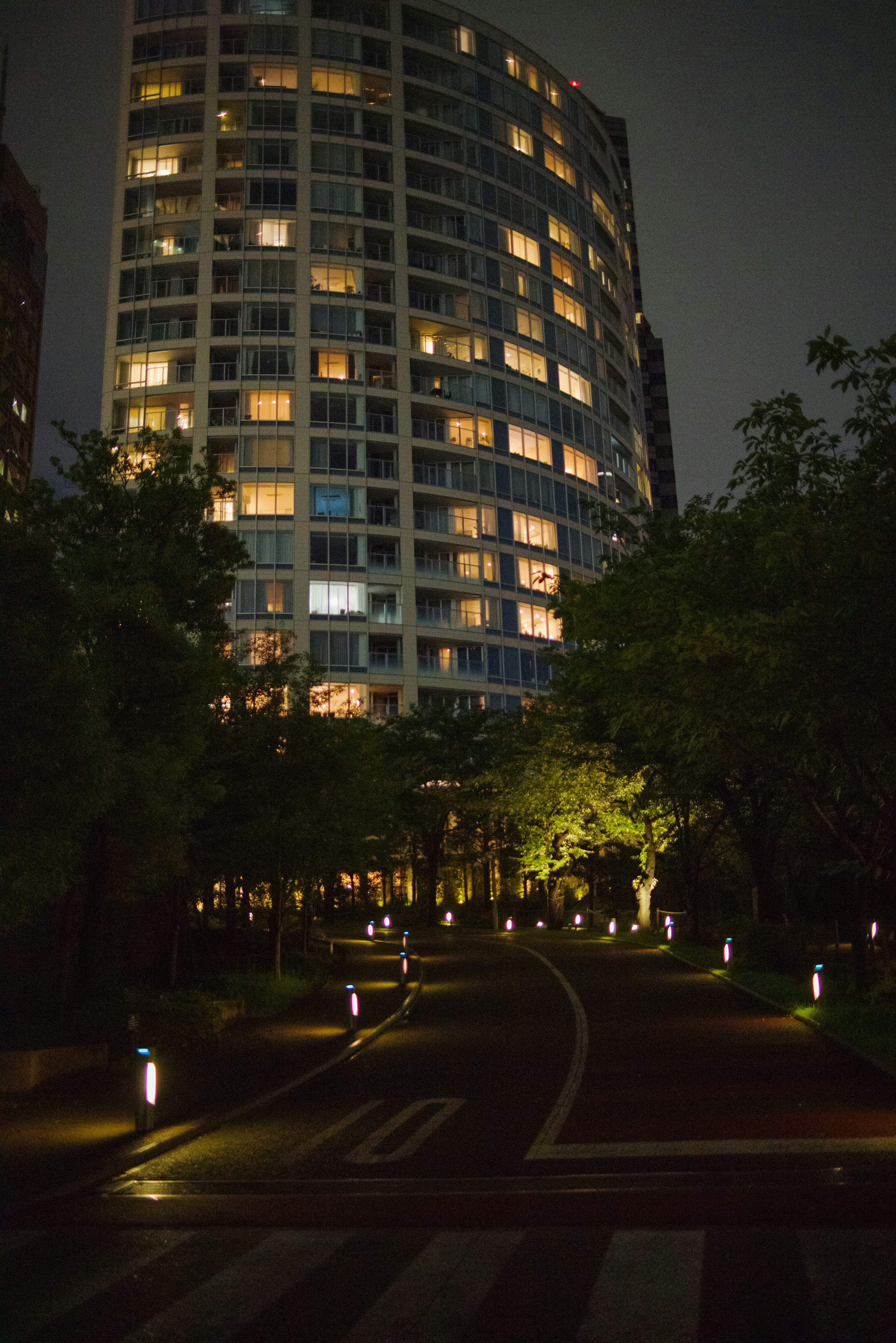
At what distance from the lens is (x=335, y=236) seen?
74.9 meters

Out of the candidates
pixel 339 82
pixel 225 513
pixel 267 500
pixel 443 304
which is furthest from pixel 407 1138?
pixel 339 82

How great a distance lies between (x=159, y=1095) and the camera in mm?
13977

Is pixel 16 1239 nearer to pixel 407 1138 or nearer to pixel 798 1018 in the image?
pixel 407 1138

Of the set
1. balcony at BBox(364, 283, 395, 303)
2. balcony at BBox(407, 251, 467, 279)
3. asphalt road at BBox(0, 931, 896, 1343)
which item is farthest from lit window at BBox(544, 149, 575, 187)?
asphalt road at BBox(0, 931, 896, 1343)

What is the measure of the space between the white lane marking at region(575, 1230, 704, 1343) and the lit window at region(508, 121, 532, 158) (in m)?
84.6

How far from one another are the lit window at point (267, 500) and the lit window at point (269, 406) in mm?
4148

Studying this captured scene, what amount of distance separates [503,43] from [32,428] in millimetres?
52838

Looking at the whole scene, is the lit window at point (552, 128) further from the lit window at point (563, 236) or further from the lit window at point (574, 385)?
the lit window at point (574, 385)

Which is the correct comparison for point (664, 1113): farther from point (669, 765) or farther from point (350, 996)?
point (669, 765)

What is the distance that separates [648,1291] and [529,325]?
258 feet

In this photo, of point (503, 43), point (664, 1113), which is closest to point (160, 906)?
point (664, 1113)

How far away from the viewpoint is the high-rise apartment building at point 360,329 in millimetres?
70125

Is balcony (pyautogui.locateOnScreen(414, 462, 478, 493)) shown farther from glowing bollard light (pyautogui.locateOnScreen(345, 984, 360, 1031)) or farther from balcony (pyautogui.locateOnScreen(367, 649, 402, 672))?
glowing bollard light (pyautogui.locateOnScreen(345, 984, 360, 1031))

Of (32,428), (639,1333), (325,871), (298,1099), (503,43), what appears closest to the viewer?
(639,1333)
